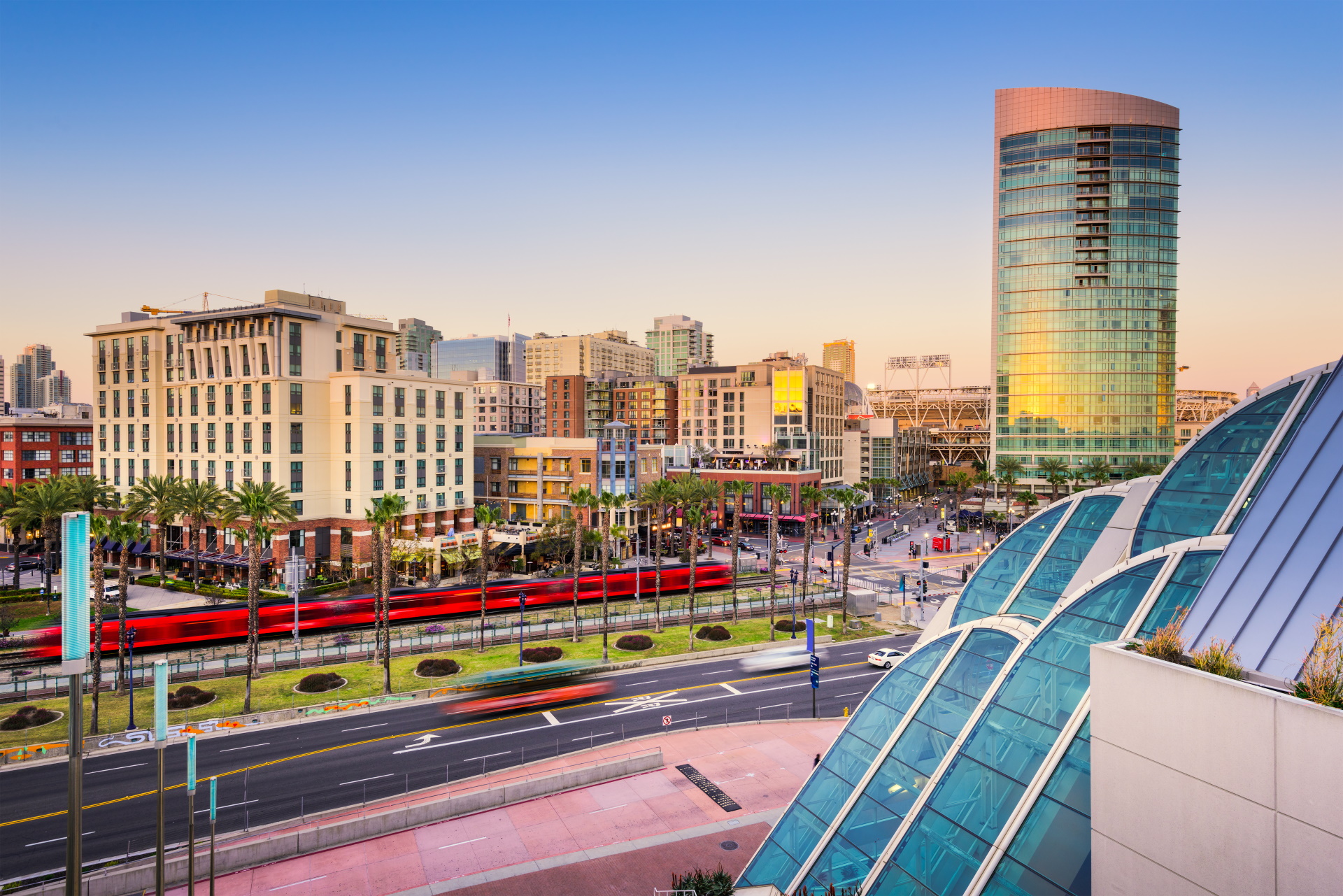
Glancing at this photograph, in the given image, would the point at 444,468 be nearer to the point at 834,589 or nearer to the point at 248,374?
the point at 248,374

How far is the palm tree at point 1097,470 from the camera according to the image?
409 ft

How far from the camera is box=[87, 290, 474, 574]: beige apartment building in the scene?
81812 millimetres

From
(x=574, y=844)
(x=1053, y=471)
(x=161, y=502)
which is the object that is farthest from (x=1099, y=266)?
(x=161, y=502)

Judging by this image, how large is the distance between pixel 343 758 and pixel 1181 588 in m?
37.1

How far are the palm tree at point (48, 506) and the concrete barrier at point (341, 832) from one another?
53.9 metres

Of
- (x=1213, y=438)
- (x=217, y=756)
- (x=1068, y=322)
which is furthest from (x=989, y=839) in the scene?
(x=1068, y=322)

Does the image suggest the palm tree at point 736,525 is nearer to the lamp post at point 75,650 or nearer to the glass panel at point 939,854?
the glass panel at point 939,854

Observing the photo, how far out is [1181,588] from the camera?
59.3 ft

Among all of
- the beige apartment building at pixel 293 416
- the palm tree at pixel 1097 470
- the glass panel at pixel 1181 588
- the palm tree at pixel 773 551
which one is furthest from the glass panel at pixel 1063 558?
the palm tree at pixel 1097 470

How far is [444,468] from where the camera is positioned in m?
92.8

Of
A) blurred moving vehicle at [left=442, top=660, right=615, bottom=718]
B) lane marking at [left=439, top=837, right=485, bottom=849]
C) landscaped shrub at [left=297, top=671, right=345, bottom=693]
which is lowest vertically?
blurred moving vehicle at [left=442, top=660, right=615, bottom=718]

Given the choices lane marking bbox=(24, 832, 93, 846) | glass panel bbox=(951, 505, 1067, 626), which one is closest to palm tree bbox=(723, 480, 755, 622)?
glass panel bbox=(951, 505, 1067, 626)

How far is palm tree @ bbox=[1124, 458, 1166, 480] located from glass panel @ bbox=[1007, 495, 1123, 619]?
10243 centimetres

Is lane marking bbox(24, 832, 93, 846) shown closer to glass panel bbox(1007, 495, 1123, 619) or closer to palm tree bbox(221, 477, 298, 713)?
palm tree bbox(221, 477, 298, 713)
